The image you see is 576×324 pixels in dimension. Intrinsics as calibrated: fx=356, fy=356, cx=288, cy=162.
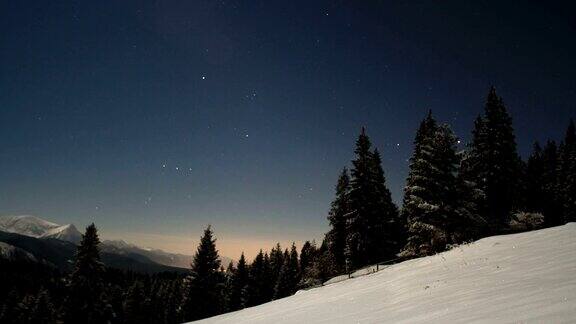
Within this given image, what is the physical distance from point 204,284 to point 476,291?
111 ft

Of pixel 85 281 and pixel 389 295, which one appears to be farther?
pixel 85 281

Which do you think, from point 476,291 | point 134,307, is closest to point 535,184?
point 476,291

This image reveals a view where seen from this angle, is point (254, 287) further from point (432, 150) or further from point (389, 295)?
point (389, 295)

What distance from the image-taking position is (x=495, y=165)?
35.1 m

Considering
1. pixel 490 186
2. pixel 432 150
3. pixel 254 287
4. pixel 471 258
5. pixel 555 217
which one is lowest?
pixel 254 287

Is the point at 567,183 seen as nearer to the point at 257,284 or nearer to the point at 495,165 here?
the point at 495,165

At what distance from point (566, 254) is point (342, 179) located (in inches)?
1428

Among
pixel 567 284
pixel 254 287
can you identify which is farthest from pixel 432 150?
pixel 254 287

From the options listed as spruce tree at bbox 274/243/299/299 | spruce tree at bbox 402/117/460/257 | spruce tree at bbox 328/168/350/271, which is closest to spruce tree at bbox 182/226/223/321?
spruce tree at bbox 328/168/350/271

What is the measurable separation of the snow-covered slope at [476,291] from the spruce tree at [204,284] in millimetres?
26535

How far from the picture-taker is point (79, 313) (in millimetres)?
32406

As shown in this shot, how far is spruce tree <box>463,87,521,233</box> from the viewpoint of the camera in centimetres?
3456

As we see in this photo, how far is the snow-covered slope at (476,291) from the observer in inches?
224

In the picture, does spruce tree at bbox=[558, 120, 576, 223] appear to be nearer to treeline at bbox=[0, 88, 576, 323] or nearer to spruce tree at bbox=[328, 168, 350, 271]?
treeline at bbox=[0, 88, 576, 323]
